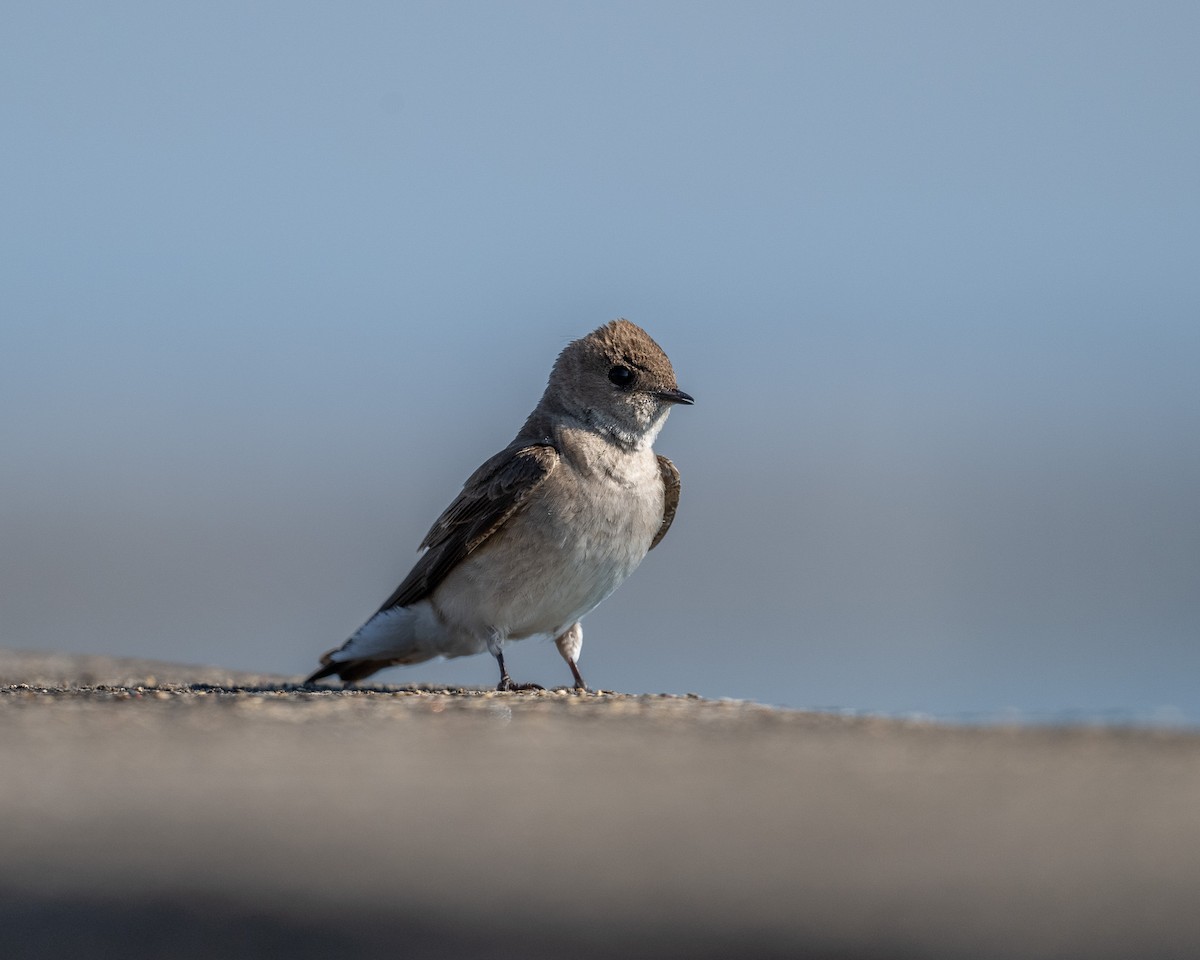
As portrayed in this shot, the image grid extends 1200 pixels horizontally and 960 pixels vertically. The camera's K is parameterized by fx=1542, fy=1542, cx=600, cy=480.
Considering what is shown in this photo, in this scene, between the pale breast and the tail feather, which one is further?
the tail feather

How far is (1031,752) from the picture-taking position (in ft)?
22.7

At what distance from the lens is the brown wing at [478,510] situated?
29.7 feet

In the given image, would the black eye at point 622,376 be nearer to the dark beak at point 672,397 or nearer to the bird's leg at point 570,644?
the dark beak at point 672,397

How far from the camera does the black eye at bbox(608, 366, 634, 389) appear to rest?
9.76 metres

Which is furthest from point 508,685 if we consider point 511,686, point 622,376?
point 622,376

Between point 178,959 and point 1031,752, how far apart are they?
4.11 m

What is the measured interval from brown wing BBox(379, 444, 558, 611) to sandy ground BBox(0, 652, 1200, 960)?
193 centimetres

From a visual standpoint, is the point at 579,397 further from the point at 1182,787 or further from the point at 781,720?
the point at 1182,787

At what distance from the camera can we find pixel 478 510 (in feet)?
30.1

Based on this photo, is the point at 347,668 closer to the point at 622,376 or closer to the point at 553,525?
the point at 553,525

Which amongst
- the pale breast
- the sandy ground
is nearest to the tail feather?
the pale breast

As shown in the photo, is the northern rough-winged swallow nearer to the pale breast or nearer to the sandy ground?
the pale breast

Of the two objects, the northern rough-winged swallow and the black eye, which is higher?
the black eye

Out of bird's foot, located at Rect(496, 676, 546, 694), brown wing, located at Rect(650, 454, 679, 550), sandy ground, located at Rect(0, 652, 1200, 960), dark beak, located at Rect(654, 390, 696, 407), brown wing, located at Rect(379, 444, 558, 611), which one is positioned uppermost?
dark beak, located at Rect(654, 390, 696, 407)
